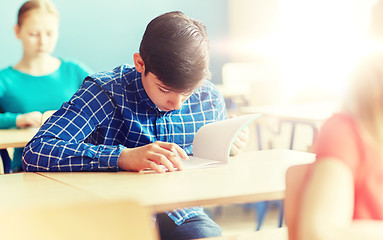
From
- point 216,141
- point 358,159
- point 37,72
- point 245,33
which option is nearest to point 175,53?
point 216,141

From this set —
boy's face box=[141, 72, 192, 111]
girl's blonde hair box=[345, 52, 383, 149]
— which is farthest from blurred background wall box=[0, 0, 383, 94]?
girl's blonde hair box=[345, 52, 383, 149]

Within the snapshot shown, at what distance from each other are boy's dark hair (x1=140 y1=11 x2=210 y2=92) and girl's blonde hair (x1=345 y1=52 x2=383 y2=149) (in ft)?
2.93

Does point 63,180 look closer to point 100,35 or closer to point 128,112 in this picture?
point 128,112

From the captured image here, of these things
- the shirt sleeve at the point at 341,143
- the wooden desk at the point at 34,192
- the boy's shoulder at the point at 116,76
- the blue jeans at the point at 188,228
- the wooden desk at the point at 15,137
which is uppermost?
the shirt sleeve at the point at 341,143

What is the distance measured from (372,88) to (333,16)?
17.0 ft

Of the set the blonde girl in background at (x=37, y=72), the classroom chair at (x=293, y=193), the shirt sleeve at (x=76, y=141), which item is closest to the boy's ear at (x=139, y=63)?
the shirt sleeve at (x=76, y=141)

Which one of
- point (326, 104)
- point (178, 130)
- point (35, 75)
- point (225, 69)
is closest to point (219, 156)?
point (178, 130)

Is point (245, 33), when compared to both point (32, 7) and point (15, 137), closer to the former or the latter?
point (32, 7)

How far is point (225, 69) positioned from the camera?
19.5ft

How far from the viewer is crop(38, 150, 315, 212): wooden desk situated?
1222mm

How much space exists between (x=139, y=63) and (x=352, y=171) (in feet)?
3.53

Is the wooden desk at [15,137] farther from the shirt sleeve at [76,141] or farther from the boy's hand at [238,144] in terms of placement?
the boy's hand at [238,144]

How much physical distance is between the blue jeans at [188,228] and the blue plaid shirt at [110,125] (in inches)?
0.8

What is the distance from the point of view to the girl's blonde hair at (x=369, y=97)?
30.3 inches
